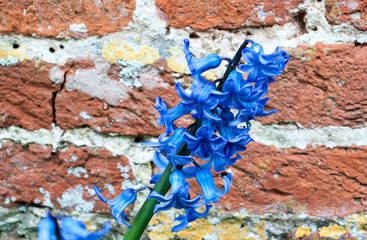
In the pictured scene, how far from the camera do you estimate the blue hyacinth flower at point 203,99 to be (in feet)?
1.32

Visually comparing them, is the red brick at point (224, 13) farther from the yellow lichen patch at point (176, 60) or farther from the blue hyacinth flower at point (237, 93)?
the blue hyacinth flower at point (237, 93)

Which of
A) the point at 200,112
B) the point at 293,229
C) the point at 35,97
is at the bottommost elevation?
the point at 293,229

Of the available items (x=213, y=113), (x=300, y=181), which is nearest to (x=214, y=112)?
(x=213, y=113)

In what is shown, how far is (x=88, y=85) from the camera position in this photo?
815 mm

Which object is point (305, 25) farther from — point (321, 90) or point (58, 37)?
point (58, 37)

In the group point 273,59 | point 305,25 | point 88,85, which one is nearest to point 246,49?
point 273,59

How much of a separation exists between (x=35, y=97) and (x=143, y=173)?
30 cm

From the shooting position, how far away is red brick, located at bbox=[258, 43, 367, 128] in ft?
2.42

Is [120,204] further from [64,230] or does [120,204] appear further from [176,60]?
[176,60]

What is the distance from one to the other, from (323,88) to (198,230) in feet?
1.40

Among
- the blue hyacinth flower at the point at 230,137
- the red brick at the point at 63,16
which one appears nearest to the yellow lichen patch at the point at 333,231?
the blue hyacinth flower at the point at 230,137

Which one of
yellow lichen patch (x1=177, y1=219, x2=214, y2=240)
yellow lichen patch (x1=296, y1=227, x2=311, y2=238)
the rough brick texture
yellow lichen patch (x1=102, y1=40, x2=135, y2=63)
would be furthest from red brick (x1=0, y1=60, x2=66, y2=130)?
yellow lichen patch (x1=296, y1=227, x2=311, y2=238)

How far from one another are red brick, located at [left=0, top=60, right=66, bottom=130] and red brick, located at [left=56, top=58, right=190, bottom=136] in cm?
3

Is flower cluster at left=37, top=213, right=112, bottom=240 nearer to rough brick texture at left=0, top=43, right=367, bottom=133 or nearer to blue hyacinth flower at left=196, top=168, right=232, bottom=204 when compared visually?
blue hyacinth flower at left=196, top=168, right=232, bottom=204
